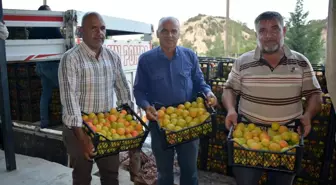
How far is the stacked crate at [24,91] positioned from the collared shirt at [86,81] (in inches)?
147

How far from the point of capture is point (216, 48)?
3753cm

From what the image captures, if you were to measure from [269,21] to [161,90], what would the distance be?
3.70ft

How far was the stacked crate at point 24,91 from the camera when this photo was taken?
5.73 meters

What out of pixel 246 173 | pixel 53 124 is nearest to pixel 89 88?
pixel 246 173

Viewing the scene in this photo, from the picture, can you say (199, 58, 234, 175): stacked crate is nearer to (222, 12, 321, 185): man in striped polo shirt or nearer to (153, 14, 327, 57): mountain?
(222, 12, 321, 185): man in striped polo shirt

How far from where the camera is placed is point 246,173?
2.17m

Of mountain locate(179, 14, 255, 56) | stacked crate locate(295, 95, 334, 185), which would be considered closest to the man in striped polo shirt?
stacked crate locate(295, 95, 334, 185)

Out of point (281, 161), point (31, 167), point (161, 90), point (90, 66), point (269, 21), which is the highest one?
point (269, 21)

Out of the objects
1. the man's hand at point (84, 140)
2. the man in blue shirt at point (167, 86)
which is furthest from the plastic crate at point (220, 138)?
the man's hand at point (84, 140)

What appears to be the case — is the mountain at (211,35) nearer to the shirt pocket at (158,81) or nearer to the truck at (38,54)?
the truck at (38,54)

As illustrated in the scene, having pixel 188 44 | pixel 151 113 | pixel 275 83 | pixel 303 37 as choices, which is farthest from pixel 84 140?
pixel 188 44

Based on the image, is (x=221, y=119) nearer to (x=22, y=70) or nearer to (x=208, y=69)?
(x=208, y=69)

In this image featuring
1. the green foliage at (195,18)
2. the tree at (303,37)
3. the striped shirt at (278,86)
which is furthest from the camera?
the green foliage at (195,18)

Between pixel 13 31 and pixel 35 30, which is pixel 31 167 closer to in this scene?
pixel 13 31
